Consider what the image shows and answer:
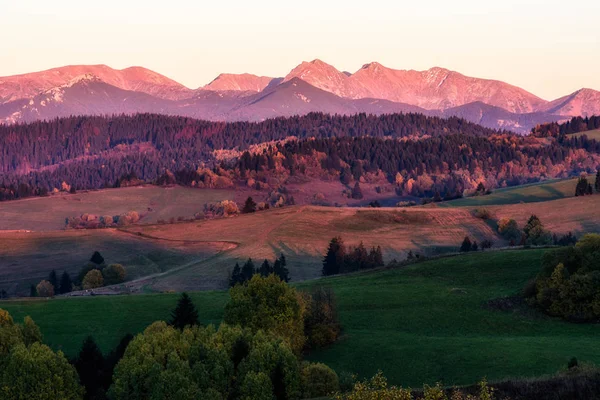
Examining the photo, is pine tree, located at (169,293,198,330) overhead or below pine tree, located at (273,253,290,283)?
overhead

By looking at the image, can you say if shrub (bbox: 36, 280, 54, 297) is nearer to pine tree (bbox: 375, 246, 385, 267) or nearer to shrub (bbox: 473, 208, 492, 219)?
pine tree (bbox: 375, 246, 385, 267)

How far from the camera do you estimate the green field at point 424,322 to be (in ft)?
214

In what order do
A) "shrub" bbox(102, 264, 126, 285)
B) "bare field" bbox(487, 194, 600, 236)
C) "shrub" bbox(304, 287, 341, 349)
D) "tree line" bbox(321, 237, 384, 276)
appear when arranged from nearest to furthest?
"shrub" bbox(304, 287, 341, 349) < "shrub" bbox(102, 264, 126, 285) < "tree line" bbox(321, 237, 384, 276) < "bare field" bbox(487, 194, 600, 236)

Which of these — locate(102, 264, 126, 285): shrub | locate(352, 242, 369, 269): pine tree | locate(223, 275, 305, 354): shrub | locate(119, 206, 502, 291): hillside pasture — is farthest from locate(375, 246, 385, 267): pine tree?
locate(223, 275, 305, 354): shrub

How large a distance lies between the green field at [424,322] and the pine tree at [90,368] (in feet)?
26.9

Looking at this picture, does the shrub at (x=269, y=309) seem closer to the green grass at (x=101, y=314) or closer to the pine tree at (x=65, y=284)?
the green grass at (x=101, y=314)

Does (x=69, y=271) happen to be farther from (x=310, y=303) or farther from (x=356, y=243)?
(x=310, y=303)

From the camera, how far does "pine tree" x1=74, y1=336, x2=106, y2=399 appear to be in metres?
69.2

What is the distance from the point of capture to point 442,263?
10525cm

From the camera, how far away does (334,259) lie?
136125 millimetres

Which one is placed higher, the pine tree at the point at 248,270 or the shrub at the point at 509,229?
the shrub at the point at 509,229

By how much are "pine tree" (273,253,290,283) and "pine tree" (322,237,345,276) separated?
20.4 ft

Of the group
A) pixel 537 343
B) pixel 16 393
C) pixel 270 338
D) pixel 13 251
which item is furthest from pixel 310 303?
pixel 13 251

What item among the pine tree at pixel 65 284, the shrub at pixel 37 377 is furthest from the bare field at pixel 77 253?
the shrub at pixel 37 377
